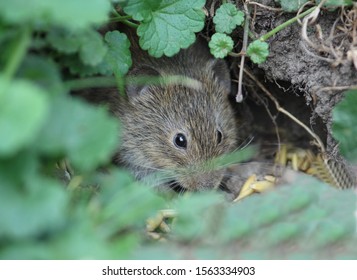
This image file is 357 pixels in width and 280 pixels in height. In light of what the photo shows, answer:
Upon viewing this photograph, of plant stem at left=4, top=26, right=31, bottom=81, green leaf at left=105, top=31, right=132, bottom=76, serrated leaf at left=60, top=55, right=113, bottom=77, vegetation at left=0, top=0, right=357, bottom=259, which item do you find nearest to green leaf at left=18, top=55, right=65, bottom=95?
vegetation at left=0, top=0, right=357, bottom=259

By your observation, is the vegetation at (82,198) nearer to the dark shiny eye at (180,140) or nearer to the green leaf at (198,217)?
the green leaf at (198,217)

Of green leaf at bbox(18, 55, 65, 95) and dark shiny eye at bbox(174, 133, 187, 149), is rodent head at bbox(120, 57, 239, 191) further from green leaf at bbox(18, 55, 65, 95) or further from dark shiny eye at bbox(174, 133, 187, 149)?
green leaf at bbox(18, 55, 65, 95)

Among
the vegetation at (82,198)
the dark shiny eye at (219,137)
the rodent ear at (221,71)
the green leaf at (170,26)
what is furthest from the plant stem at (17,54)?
the rodent ear at (221,71)

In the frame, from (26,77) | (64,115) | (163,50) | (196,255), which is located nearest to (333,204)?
(196,255)

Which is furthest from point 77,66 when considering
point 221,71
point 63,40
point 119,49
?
point 221,71

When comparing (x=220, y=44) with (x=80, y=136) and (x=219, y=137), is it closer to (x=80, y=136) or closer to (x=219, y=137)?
(x=219, y=137)
